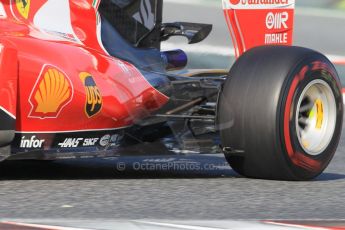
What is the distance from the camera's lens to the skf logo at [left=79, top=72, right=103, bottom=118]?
5792mm

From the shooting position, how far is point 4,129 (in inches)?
213

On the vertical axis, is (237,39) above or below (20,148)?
above

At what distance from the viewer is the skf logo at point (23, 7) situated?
19.1 feet

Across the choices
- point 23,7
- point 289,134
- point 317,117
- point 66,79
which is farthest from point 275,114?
point 23,7

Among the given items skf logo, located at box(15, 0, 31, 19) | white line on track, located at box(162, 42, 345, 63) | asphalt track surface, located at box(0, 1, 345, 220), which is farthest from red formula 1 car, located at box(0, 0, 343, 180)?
white line on track, located at box(162, 42, 345, 63)

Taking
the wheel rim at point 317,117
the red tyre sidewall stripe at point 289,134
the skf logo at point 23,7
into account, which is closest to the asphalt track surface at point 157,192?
the red tyre sidewall stripe at point 289,134

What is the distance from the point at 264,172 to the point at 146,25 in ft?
3.91

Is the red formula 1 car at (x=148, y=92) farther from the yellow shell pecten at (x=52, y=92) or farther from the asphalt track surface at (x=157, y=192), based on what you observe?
the asphalt track surface at (x=157, y=192)

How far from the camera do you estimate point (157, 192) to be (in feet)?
18.6

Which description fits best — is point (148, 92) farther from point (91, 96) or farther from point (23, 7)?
point (23, 7)

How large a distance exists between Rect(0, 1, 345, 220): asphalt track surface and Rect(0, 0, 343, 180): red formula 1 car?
0.18 metres

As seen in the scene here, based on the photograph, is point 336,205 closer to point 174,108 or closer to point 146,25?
point 174,108

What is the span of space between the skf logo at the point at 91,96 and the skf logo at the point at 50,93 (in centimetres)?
12

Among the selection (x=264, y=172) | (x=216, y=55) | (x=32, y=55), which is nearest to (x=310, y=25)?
(x=216, y=55)
